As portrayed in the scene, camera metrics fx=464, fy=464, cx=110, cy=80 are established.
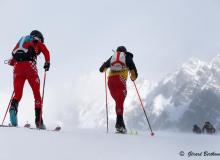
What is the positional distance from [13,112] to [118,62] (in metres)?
4.77

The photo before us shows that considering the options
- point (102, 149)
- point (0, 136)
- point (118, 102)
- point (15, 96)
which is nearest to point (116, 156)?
point (102, 149)

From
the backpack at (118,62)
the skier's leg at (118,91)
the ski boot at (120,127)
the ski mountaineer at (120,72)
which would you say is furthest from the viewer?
the backpack at (118,62)

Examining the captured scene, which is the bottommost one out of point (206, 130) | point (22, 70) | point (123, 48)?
point (206, 130)

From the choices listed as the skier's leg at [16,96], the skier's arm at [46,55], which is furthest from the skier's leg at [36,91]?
the skier's arm at [46,55]

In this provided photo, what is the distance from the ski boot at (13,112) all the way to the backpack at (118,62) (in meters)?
4.39

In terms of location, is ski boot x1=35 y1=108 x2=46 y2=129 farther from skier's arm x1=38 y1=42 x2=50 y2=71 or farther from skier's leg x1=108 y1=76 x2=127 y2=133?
skier's leg x1=108 y1=76 x2=127 y2=133

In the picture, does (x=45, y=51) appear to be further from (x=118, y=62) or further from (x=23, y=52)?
(x=118, y=62)

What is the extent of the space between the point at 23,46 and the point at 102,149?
6.41 metres

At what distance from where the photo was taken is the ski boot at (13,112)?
12.6m

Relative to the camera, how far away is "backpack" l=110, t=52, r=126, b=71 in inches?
637

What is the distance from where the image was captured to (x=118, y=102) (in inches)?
627

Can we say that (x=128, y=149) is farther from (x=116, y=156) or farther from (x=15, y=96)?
(x=15, y=96)

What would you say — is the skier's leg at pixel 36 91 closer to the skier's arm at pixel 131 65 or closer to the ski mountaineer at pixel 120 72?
the ski mountaineer at pixel 120 72

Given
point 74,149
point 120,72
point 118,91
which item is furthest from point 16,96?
point 74,149
